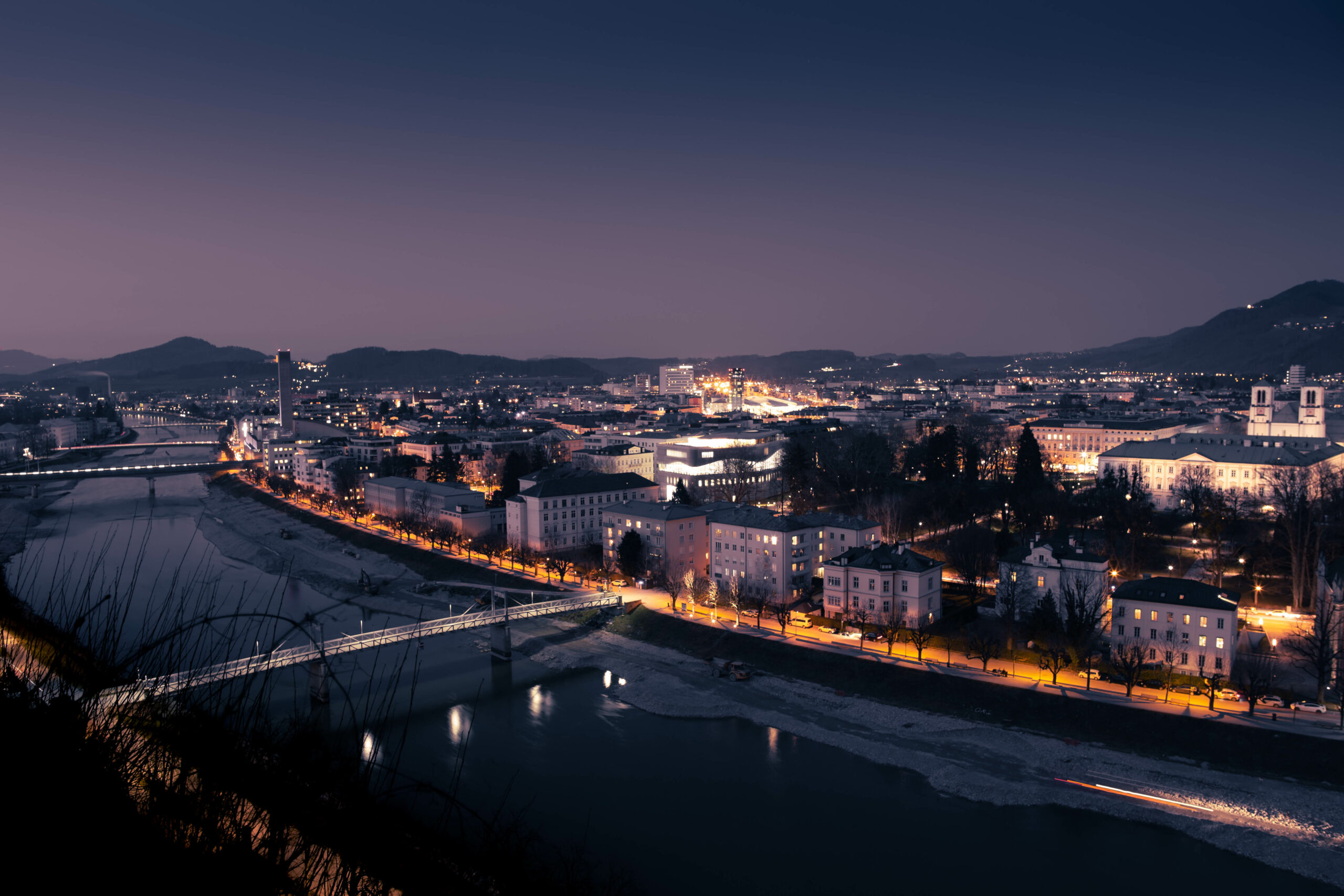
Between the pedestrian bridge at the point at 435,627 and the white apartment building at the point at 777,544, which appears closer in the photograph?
the pedestrian bridge at the point at 435,627

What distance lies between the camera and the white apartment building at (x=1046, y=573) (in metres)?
12.8

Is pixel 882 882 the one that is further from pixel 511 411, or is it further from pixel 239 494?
pixel 511 411

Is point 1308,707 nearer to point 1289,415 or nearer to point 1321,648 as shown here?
point 1321,648

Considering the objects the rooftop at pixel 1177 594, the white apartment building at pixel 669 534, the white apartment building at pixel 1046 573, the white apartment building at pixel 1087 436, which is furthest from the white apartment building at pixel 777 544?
the white apartment building at pixel 1087 436

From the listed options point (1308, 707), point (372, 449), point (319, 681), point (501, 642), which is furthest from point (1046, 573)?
point (372, 449)

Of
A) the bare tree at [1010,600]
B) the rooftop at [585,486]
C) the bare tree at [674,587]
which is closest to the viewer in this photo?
the bare tree at [1010,600]

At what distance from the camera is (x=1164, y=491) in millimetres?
24688

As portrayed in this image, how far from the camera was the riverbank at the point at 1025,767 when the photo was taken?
26.2 feet

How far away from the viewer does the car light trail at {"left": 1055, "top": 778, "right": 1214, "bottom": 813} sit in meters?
8.47

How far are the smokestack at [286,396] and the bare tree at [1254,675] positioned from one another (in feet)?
141

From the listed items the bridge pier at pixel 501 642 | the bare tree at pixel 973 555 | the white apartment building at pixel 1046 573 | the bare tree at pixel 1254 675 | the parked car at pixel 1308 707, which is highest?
the white apartment building at pixel 1046 573

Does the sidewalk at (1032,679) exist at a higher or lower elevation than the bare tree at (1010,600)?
lower

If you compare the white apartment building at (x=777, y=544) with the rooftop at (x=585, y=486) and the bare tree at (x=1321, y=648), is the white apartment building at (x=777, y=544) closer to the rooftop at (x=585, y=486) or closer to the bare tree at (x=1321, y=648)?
the rooftop at (x=585, y=486)

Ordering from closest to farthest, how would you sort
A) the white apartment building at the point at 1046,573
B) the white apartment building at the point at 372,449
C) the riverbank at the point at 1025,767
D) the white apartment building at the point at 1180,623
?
the riverbank at the point at 1025,767, the white apartment building at the point at 1180,623, the white apartment building at the point at 1046,573, the white apartment building at the point at 372,449
